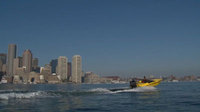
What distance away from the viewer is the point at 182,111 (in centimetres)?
1802

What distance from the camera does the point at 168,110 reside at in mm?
18484

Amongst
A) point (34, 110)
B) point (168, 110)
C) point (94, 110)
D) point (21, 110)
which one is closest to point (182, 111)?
point (168, 110)

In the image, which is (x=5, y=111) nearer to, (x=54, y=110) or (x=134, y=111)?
(x=54, y=110)

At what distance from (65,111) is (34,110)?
9.63ft

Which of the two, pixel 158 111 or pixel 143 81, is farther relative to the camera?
pixel 143 81

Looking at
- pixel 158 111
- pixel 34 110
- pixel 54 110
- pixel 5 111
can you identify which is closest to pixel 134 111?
pixel 158 111

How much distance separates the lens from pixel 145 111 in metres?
18.2

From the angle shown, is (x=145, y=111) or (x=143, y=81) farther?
(x=143, y=81)

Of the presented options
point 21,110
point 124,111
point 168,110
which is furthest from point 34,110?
point 168,110

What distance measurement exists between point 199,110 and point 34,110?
14.2 m

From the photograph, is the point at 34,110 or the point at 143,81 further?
the point at 143,81

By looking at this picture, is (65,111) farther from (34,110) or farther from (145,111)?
(145,111)

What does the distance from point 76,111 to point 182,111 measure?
29.1 feet

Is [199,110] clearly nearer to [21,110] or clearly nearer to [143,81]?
[21,110]
